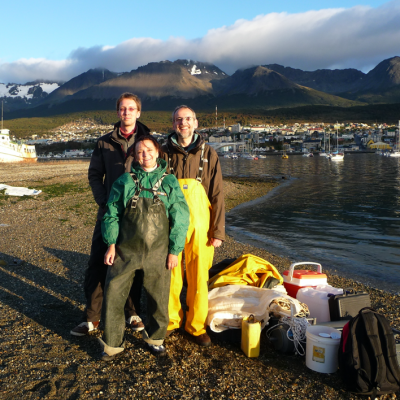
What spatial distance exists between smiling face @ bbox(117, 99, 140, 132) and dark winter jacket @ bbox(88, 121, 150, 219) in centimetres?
15

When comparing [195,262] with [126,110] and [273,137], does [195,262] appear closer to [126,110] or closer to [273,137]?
[126,110]

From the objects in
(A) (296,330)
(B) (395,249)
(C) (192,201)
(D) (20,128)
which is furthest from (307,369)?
(D) (20,128)

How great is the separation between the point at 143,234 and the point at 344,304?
2.30 m

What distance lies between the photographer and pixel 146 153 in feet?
11.4

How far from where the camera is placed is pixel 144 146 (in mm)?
3475

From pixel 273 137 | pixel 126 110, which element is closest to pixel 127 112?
pixel 126 110

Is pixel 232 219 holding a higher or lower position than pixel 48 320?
lower

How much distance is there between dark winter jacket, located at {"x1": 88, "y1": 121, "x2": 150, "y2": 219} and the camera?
4043 mm

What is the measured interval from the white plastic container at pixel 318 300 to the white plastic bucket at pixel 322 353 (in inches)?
30.6

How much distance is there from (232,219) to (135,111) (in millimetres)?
11554

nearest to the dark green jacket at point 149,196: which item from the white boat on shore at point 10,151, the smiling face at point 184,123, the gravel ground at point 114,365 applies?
the smiling face at point 184,123

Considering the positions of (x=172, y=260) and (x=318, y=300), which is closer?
(x=172, y=260)

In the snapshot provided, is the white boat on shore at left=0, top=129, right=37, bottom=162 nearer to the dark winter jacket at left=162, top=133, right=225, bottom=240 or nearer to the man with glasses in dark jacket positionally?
the man with glasses in dark jacket

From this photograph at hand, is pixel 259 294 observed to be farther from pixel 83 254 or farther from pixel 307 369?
pixel 83 254
